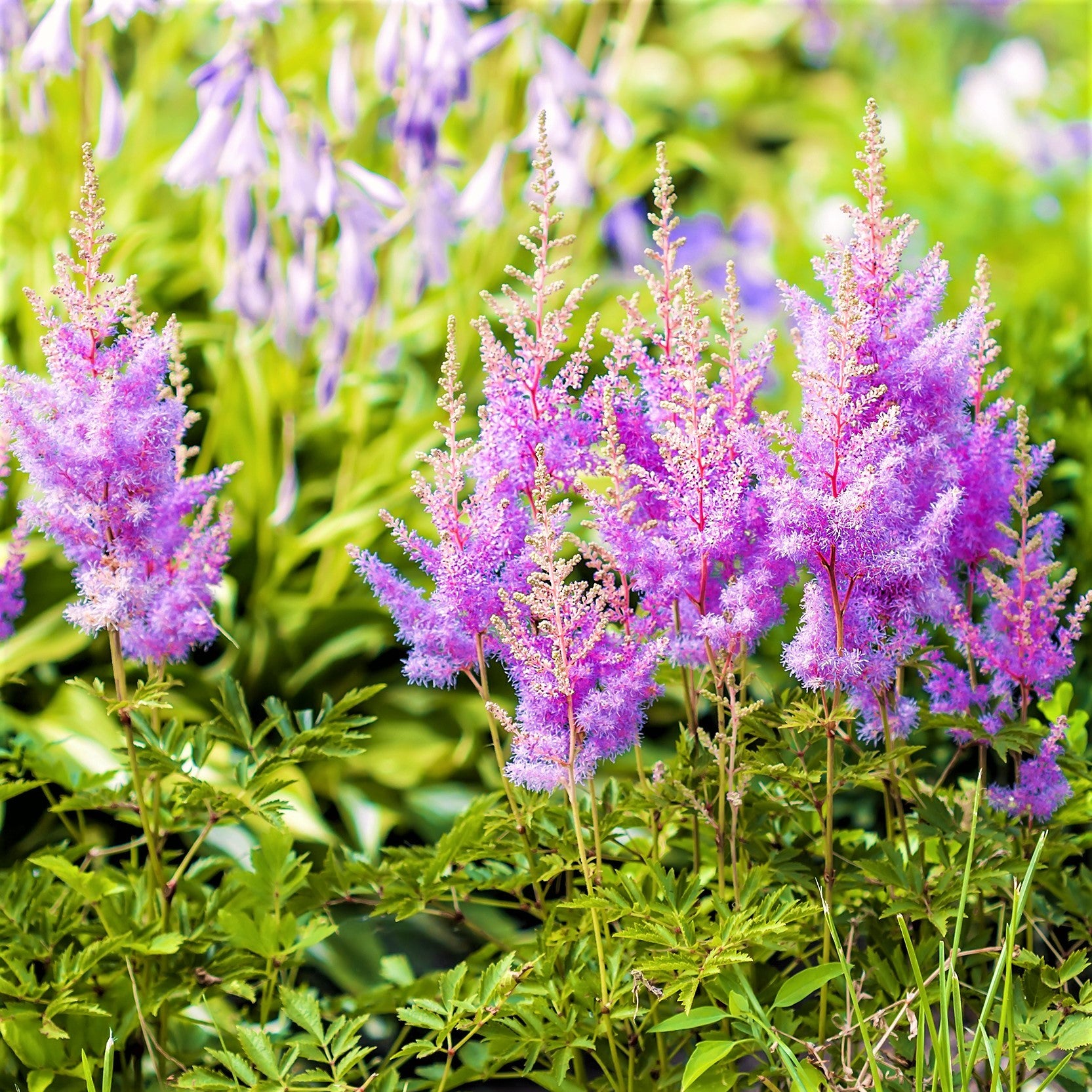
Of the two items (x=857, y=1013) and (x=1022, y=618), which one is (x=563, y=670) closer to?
(x=857, y=1013)

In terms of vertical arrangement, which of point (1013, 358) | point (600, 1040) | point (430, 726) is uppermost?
point (1013, 358)

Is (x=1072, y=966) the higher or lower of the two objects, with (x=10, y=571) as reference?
lower

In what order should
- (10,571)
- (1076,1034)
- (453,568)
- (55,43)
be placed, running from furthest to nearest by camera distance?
(55,43) → (10,571) → (453,568) → (1076,1034)

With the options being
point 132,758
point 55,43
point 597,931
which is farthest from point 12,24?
point 597,931

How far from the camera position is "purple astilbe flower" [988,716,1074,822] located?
1.67m

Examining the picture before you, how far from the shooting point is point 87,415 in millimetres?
1559

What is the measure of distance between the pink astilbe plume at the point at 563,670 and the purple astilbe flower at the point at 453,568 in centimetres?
4

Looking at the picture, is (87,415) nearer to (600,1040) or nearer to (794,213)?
(600,1040)

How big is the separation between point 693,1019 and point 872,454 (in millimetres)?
676

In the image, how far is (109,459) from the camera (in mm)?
1562

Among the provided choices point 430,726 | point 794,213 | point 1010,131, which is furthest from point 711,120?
point 430,726

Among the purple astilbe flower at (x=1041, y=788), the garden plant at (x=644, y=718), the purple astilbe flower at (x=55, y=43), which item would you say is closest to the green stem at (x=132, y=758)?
the garden plant at (x=644, y=718)

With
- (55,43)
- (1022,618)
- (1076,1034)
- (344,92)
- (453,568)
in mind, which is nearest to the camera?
(1076,1034)

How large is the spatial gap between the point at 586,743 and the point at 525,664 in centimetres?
12
